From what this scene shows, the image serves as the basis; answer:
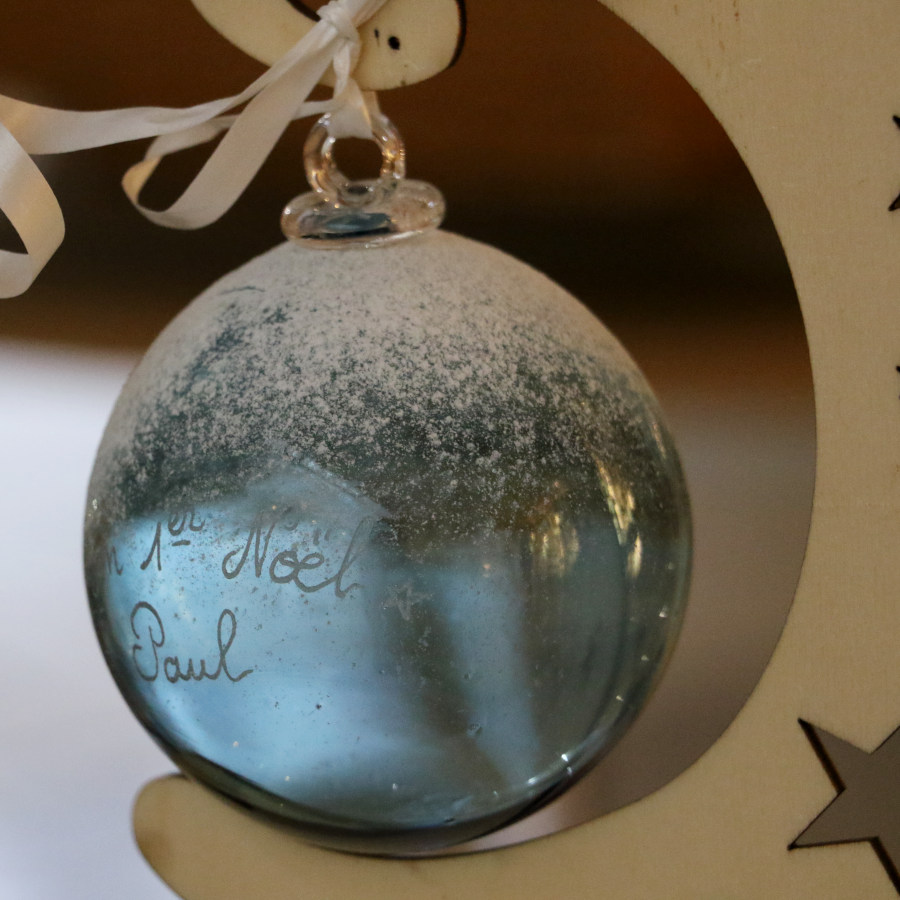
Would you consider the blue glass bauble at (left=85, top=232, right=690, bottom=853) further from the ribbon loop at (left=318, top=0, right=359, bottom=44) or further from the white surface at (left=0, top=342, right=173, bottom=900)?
the white surface at (left=0, top=342, right=173, bottom=900)

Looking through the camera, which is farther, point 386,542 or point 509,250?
point 509,250

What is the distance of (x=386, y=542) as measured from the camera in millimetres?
355

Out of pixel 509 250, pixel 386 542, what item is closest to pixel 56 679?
pixel 509 250

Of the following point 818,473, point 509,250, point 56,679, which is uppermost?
point 509,250

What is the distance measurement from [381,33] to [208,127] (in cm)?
8

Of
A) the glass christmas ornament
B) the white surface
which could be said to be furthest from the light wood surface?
the white surface

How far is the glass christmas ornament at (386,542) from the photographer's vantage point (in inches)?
14.0

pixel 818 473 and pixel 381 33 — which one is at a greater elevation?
pixel 381 33

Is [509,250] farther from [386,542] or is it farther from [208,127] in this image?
[386,542]

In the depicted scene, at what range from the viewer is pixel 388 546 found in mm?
355

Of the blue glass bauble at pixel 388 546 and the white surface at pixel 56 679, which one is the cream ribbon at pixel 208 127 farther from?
the white surface at pixel 56 679

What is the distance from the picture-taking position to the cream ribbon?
1.35ft

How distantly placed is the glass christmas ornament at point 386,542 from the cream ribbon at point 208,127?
38mm

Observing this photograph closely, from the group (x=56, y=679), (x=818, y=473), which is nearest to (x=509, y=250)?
(x=56, y=679)
